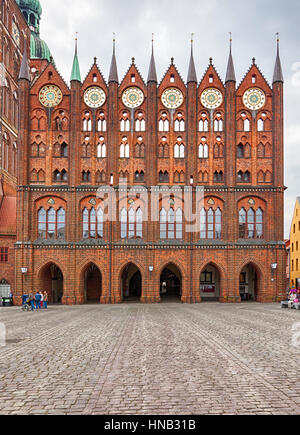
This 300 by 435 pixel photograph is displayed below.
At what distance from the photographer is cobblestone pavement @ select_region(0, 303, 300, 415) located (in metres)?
7.34

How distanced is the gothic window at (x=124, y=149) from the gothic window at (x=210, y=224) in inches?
342

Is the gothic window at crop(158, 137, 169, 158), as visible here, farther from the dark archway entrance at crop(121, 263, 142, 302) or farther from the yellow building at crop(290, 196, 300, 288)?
the yellow building at crop(290, 196, 300, 288)

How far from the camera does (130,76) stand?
131ft

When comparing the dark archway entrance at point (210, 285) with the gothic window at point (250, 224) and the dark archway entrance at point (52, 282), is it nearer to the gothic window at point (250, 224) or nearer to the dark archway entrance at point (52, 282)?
the gothic window at point (250, 224)

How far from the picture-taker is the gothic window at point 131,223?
125 feet

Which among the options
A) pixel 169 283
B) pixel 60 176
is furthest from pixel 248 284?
pixel 60 176

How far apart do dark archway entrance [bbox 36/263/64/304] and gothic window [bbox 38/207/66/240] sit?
113 inches

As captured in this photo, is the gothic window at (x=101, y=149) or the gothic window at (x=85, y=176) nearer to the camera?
the gothic window at (x=85, y=176)

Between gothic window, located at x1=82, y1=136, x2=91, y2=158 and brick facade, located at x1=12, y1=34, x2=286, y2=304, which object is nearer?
brick facade, located at x1=12, y1=34, x2=286, y2=304

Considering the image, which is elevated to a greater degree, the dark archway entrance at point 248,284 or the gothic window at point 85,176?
the gothic window at point 85,176

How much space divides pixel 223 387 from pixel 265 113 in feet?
114

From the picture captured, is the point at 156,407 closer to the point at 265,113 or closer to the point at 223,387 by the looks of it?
the point at 223,387

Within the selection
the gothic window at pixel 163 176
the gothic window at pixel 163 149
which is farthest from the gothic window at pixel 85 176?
the gothic window at pixel 163 149

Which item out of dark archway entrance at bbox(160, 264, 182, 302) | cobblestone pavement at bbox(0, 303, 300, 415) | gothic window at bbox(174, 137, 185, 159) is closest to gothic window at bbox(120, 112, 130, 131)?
gothic window at bbox(174, 137, 185, 159)
